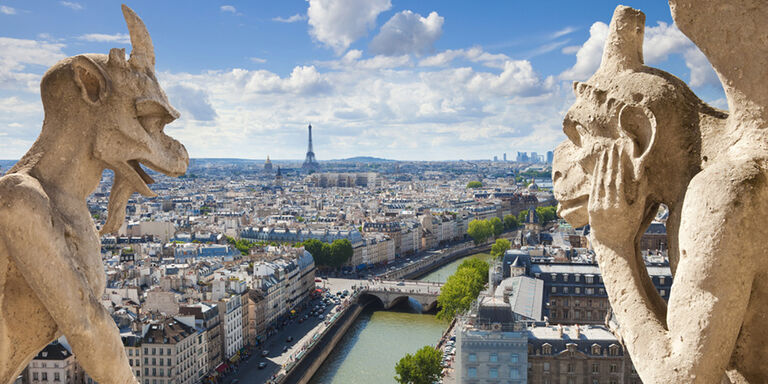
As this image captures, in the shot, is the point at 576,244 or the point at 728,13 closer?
the point at 728,13

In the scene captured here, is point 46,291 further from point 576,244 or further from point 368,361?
point 576,244

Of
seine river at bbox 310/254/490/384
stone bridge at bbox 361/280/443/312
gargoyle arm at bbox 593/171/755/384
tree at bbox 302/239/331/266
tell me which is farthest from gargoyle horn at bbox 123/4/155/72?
tree at bbox 302/239/331/266

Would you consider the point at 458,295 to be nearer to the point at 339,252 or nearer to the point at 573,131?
the point at 339,252

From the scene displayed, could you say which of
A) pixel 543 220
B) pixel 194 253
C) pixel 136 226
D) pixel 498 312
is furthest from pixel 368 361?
pixel 543 220

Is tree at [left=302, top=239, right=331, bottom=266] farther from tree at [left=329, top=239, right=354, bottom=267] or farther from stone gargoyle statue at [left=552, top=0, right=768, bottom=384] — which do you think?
stone gargoyle statue at [left=552, top=0, right=768, bottom=384]

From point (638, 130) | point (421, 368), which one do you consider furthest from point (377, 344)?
point (638, 130)

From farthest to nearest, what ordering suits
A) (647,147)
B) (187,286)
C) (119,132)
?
1. (187,286)
2. (119,132)
3. (647,147)

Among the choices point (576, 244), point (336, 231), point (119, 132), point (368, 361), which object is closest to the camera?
point (119, 132)

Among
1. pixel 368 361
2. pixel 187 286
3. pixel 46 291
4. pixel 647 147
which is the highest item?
pixel 647 147
